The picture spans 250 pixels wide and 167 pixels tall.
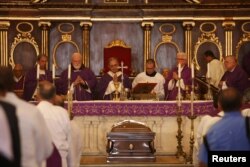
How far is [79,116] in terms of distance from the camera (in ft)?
44.3

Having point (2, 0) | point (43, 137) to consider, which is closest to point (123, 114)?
point (2, 0)

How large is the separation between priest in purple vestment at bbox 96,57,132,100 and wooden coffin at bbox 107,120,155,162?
1.76m

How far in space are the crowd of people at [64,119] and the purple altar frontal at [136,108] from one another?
0.76m

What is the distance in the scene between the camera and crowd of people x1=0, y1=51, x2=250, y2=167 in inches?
201

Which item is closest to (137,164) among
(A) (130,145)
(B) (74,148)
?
(A) (130,145)

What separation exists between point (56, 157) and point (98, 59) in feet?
33.3

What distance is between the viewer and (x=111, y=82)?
14516 millimetres

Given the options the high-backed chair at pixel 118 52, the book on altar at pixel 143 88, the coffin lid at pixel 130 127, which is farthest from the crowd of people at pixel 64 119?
the high-backed chair at pixel 118 52

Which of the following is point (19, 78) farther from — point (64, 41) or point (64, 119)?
point (64, 119)

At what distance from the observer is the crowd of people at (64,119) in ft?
16.8

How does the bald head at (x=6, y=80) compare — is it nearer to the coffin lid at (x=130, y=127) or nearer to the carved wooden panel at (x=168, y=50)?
the coffin lid at (x=130, y=127)

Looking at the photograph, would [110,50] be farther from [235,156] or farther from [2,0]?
[235,156]

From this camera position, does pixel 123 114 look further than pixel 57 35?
No

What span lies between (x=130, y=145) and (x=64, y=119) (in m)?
4.55
